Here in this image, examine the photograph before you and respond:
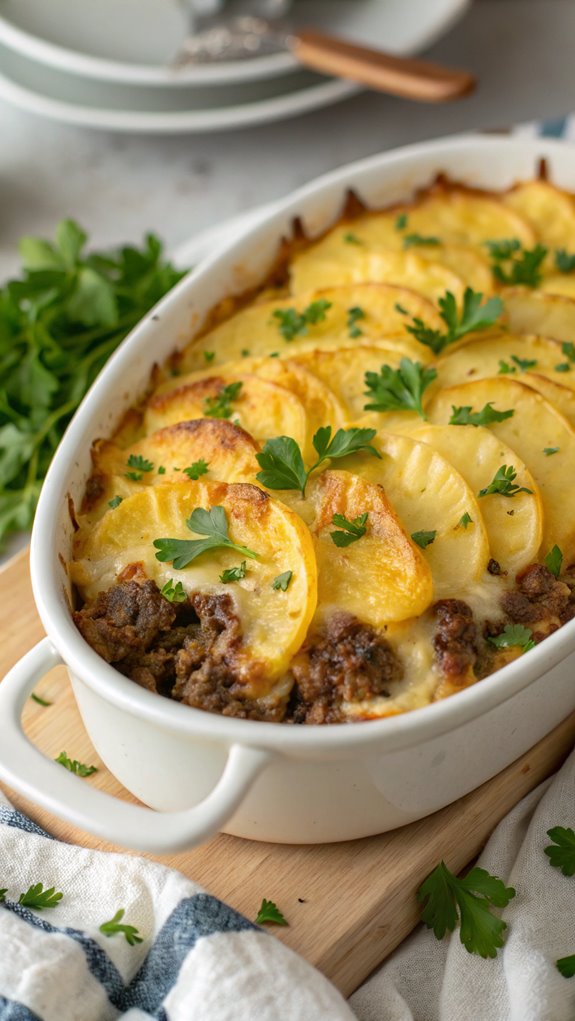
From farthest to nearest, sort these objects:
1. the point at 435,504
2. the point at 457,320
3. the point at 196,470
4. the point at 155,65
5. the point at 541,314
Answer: the point at 155,65
the point at 541,314
the point at 457,320
the point at 196,470
the point at 435,504

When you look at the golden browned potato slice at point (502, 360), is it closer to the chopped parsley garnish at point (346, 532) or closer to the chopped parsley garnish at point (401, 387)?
the chopped parsley garnish at point (401, 387)

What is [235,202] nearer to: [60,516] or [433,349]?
[433,349]

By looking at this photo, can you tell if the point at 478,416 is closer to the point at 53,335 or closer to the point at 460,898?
the point at 460,898

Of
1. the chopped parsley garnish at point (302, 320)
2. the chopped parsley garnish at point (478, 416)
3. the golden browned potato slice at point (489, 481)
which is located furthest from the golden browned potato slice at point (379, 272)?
the golden browned potato slice at point (489, 481)

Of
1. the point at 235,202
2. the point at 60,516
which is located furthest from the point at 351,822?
the point at 235,202

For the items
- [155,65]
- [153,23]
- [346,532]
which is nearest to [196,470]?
[346,532]

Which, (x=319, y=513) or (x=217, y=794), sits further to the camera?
(x=319, y=513)
